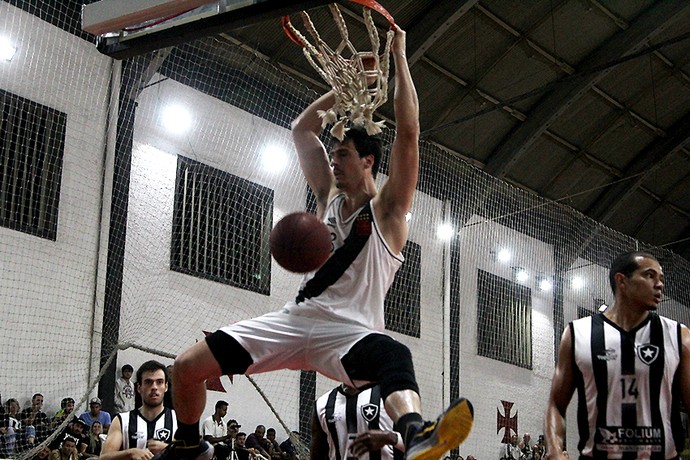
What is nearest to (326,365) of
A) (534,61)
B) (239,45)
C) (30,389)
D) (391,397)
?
(391,397)

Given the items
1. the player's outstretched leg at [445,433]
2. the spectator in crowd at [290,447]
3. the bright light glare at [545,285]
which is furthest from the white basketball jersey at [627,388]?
the bright light glare at [545,285]

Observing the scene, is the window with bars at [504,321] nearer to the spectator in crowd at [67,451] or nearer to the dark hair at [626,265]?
the spectator in crowd at [67,451]

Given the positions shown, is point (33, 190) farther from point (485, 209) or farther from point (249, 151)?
point (485, 209)

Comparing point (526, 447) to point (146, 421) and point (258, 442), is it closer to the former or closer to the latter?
point (258, 442)

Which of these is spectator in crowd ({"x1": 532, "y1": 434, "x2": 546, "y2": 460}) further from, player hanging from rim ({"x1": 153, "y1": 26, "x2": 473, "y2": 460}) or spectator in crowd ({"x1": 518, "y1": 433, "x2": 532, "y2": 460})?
player hanging from rim ({"x1": 153, "y1": 26, "x2": 473, "y2": 460})

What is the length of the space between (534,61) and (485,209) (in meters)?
4.69

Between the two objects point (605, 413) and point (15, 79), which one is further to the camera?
point (15, 79)

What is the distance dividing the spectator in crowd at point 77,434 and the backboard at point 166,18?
24.1 feet

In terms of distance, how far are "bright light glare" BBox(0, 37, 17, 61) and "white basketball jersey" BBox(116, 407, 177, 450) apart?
24.6ft

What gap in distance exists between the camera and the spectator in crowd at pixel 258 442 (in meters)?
15.4

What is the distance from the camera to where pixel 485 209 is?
18.3 metres

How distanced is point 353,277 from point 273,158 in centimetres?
1191

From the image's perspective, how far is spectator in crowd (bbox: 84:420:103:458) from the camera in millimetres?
13164

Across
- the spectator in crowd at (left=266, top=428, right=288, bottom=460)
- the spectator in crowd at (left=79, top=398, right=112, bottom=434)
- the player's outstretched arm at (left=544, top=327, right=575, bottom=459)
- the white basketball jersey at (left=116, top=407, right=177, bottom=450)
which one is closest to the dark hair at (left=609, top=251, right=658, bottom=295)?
the player's outstretched arm at (left=544, top=327, right=575, bottom=459)
